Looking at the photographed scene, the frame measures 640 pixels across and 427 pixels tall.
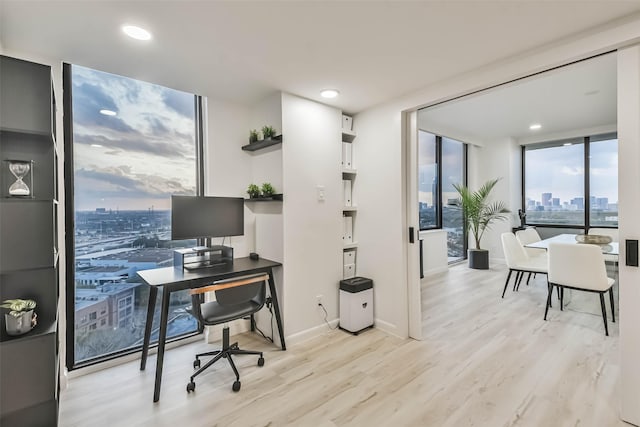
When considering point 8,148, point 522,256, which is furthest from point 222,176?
point 522,256

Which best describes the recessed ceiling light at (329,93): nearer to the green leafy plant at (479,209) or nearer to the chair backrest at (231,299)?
the chair backrest at (231,299)

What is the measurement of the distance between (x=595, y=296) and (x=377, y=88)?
4.31 meters

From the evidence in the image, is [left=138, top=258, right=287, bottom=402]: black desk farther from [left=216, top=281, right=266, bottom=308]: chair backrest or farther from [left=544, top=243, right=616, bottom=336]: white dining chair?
[left=544, top=243, right=616, bottom=336]: white dining chair

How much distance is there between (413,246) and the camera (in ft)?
9.78

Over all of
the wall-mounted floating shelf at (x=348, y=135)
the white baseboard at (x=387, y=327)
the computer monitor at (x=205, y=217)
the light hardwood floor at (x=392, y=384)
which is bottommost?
the light hardwood floor at (x=392, y=384)

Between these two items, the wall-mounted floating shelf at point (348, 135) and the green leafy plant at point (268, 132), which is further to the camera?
the wall-mounted floating shelf at point (348, 135)

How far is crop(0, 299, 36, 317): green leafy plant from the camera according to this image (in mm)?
1496

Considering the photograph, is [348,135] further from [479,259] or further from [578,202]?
[578,202]

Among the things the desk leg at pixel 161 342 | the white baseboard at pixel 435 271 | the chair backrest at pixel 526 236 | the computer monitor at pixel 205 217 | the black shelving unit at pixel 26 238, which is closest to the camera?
the black shelving unit at pixel 26 238

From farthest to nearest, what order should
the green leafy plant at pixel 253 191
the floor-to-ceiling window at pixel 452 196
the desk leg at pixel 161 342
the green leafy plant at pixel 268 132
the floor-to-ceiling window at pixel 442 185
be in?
1. the floor-to-ceiling window at pixel 452 196
2. the floor-to-ceiling window at pixel 442 185
3. the green leafy plant at pixel 253 191
4. the green leafy plant at pixel 268 132
5. the desk leg at pixel 161 342

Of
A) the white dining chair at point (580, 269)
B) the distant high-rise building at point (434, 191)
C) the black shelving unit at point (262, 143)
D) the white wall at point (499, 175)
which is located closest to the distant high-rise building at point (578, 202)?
the white wall at point (499, 175)

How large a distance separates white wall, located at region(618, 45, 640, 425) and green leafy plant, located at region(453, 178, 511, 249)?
3.98m

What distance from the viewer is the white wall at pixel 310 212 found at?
2799 millimetres

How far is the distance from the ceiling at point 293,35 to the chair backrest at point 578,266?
2.17 metres
